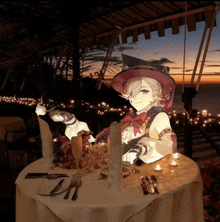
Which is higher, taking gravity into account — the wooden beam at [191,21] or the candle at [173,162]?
the wooden beam at [191,21]

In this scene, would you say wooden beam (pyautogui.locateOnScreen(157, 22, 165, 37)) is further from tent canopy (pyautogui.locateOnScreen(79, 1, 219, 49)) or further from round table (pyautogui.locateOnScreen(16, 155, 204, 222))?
round table (pyautogui.locateOnScreen(16, 155, 204, 222))

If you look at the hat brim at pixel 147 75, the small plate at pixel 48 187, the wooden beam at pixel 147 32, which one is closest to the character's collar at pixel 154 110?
the hat brim at pixel 147 75

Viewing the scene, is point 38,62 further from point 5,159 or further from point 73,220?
point 73,220

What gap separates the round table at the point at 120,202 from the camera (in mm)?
1309

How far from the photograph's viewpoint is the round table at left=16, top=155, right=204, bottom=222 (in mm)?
1309

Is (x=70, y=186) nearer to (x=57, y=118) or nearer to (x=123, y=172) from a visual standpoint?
(x=123, y=172)

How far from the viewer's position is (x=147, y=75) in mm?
2217

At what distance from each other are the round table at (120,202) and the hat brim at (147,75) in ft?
2.64

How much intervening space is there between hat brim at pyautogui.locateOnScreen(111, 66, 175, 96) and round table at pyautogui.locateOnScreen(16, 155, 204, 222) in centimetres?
80

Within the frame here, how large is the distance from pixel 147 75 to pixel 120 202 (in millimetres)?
1195

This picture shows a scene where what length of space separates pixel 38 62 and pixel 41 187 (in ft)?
21.0

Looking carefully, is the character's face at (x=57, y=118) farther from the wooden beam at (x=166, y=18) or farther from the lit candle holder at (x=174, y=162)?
the wooden beam at (x=166, y=18)

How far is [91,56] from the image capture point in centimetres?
511

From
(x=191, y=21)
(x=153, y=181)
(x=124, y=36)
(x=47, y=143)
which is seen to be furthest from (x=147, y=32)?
(x=153, y=181)
